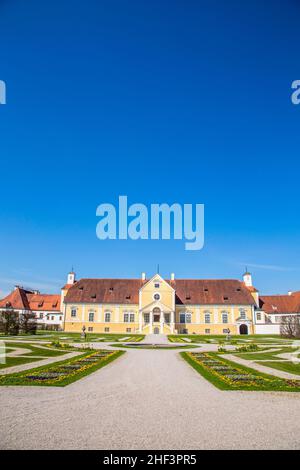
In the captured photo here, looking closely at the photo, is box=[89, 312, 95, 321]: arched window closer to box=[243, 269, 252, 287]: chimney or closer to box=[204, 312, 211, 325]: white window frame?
box=[204, 312, 211, 325]: white window frame

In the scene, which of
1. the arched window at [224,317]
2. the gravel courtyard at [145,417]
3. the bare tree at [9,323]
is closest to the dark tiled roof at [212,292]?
the arched window at [224,317]

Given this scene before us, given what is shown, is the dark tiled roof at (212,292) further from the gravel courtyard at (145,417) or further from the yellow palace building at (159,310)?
the gravel courtyard at (145,417)

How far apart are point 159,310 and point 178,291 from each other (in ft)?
21.1

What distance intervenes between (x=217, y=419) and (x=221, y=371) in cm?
758

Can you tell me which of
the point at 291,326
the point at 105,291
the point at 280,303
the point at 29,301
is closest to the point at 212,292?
the point at 280,303

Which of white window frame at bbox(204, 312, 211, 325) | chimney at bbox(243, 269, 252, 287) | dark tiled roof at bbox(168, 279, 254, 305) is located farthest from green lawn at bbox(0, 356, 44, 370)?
chimney at bbox(243, 269, 252, 287)

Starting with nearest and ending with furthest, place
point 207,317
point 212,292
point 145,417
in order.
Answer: point 145,417 < point 207,317 < point 212,292

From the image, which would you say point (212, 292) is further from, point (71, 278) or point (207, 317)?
point (71, 278)

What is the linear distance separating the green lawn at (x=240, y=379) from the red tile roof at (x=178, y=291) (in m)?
43.6

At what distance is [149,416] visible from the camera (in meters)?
8.13

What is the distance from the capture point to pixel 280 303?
6894 centimetres

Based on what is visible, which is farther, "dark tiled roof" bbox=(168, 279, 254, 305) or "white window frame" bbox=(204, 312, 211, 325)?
"dark tiled roof" bbox=(168, 279, 254, 305)

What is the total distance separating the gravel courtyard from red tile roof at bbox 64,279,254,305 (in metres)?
48.1

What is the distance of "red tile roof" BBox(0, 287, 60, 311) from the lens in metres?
65.8
